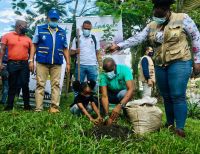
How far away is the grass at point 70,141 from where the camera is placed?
4.55m

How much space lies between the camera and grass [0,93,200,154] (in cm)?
455

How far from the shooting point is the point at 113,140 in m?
5.12

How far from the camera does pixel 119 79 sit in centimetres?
721

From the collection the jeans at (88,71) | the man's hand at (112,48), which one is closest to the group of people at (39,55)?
the jeans at (88,71)

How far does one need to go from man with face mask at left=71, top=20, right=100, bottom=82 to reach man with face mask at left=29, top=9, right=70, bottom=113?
3.10ft

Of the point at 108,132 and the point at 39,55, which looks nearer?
the point at 108,132

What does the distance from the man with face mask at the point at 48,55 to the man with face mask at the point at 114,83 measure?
1.37 m

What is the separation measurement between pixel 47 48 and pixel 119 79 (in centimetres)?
185

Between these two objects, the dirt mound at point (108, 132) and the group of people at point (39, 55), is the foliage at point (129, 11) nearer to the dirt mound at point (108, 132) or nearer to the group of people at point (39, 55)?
A: the group of people at point (39, 55)

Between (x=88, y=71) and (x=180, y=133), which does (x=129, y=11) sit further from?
(x=180, y=133)

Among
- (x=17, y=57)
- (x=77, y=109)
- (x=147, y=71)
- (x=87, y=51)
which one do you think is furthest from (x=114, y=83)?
(x=147, y=71)

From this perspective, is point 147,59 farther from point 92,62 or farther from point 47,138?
point 47,138

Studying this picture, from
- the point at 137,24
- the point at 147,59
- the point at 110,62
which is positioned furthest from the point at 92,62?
the point at 137,24

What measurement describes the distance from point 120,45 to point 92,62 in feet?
11.1
